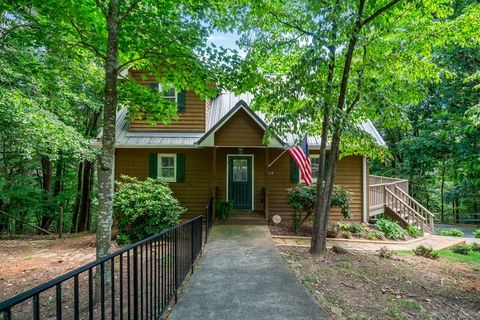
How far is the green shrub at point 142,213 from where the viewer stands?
291 inches

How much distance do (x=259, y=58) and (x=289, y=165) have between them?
4.90 m

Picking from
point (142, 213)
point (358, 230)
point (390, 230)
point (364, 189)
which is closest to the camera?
point (142, 213)

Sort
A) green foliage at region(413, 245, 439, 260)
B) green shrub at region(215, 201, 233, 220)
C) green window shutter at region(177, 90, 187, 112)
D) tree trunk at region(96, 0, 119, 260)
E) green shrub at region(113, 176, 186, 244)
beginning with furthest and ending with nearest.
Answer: green window shutter at region(177, 90, 187, 112) < green shrub at region(215, 201, 233, 220) < green shrub at region(113, 176, 186, 244) < green foliage at region(413, 245, 439, 260) < tree trunk at region(96, 0, 119, 260)

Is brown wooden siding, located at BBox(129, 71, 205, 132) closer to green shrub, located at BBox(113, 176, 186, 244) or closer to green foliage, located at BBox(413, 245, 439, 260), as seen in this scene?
green shrub, located at BBox(113, 176, 186, 244)

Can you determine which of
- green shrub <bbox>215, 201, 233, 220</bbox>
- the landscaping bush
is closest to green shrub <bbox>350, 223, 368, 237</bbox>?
the landscaping bush

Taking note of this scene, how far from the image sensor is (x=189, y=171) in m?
10.6

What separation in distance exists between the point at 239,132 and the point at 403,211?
8.17 meters

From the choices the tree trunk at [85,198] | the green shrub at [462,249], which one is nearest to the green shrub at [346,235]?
the green shrub at [462,249]

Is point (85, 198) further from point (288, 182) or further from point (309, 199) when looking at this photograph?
point (309, 199)

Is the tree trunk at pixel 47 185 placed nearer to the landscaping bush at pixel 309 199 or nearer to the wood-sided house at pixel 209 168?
the wood-sided house at pixel 209 168

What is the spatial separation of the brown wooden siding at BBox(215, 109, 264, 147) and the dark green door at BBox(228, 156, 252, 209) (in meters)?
1.85

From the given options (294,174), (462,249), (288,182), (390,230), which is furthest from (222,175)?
(462,249)

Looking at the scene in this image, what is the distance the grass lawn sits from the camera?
381cm

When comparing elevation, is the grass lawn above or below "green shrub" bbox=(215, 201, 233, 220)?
below
